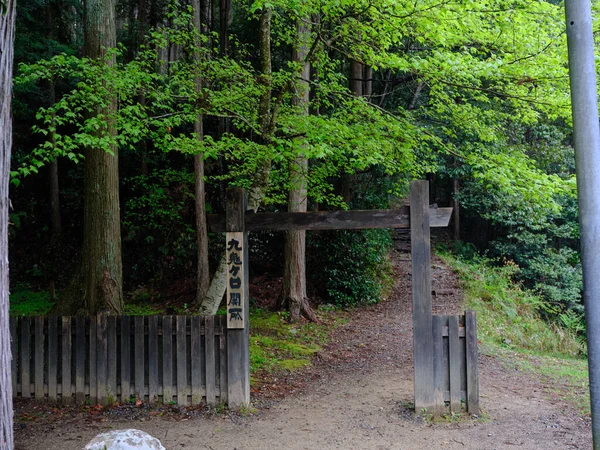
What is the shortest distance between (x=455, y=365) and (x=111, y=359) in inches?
188

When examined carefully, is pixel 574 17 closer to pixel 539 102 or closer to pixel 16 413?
pixel 539 102

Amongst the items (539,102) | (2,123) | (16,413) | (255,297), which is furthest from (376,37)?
(255,297)

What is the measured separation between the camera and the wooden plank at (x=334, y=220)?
6.99 meters

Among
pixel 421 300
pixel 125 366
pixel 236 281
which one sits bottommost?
pixel 125 366

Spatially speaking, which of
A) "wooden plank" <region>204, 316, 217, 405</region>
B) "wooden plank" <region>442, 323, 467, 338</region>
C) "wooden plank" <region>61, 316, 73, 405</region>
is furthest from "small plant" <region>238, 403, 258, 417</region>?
"wooden plank" <region>442, 323, 467, 338</region>

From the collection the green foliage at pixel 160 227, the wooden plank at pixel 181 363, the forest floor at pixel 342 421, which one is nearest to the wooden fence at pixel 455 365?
the forest floor at pixel 342 421

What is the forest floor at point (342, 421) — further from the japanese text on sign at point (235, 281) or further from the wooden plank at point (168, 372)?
the japanese text on sign at point (235, 281)

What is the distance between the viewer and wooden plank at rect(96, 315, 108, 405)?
23.7 ft

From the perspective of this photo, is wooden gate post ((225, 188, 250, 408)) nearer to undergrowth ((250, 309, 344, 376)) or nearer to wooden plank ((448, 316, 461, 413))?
undergrowth ((250, 309, 344, 376))

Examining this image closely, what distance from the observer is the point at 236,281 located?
708cm

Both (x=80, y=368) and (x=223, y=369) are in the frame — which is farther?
(x=80, y=368)

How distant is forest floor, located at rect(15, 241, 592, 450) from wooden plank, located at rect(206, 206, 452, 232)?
2.58 metres

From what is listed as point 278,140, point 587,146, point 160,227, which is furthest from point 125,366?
point 160,227

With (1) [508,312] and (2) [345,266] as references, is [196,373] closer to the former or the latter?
(2) [345,266]
